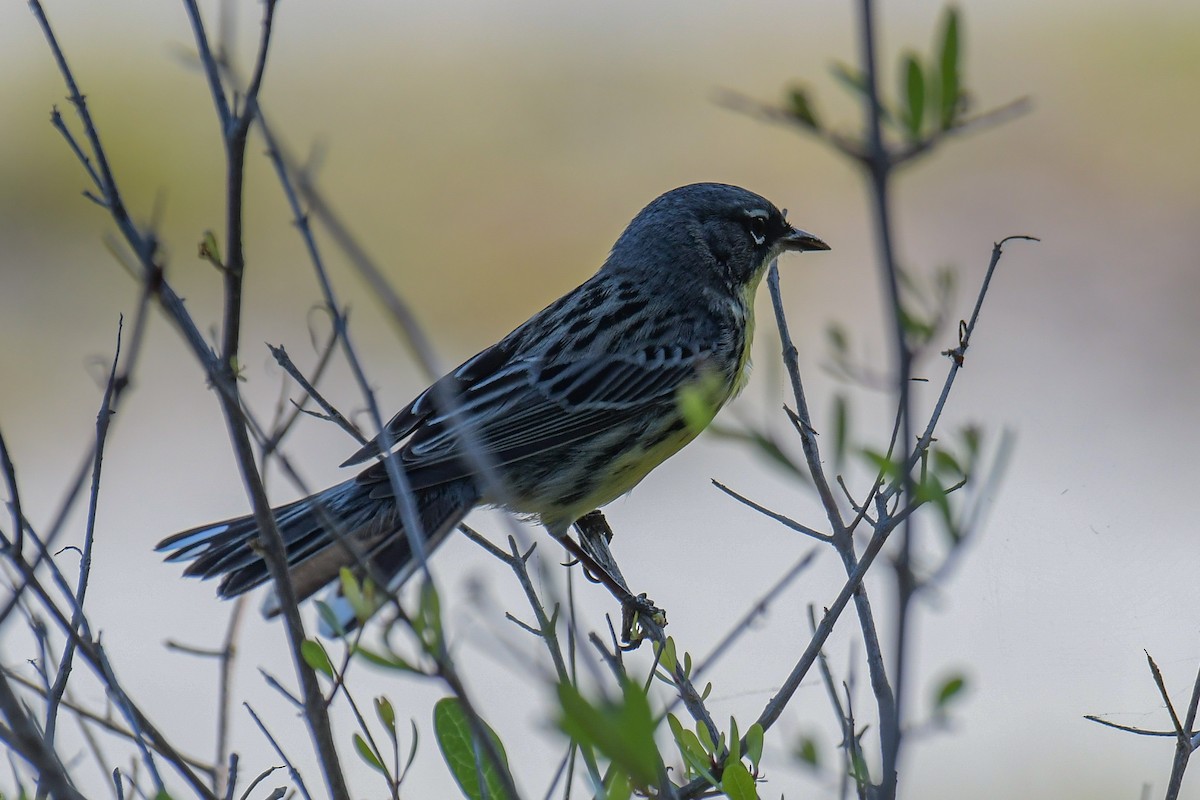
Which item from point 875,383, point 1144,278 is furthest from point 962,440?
point 1144,278

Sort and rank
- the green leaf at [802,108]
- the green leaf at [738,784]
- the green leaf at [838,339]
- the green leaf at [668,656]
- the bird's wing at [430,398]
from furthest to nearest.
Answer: the bird's wing at [430,398] → the green leaf at [668,656] → the green leaf at [738,784] → the green leaf at [838,339] → the green leaf at [802,108]

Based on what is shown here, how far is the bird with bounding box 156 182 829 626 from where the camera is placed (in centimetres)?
466

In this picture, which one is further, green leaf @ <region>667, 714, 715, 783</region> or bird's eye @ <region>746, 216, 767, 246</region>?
bird's eye @ <region>746, 216, 767, 246</region>

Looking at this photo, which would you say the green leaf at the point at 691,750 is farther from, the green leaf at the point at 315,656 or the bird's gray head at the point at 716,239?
the bird's gray head at the point at 716,239

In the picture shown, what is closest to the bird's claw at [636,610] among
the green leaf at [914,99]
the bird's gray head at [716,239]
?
the bird's gray head at [716,239]

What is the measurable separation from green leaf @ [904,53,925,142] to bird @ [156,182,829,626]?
2771 mm

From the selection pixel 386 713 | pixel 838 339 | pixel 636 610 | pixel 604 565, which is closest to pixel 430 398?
pixel 604 565

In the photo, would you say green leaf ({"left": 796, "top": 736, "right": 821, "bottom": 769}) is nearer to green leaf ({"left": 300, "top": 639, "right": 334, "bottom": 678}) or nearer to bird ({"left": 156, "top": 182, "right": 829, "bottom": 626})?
green leaf ({"left": 300, "top": 639, "right": 334, "bottom": 678})

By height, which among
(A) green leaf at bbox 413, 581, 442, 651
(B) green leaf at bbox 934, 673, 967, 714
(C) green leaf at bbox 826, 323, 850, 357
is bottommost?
(B) green leaf at bbox 934, 673, 967, 714

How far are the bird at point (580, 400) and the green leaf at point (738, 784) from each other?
1.81 m

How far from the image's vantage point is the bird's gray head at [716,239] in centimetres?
604

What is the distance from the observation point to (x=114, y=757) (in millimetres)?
6082

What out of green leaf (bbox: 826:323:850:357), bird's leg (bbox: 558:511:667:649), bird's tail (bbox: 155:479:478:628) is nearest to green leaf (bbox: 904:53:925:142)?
green leaf (bbox: 826:323:850:357)

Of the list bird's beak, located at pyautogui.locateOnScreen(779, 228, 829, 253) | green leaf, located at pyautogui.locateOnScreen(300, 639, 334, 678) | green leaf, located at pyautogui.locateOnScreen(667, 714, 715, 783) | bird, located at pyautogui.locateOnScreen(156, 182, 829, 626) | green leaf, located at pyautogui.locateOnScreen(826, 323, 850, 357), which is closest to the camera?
green leaf, located at pyautogui.locateOnScreen(826, 323, 850, 357)
